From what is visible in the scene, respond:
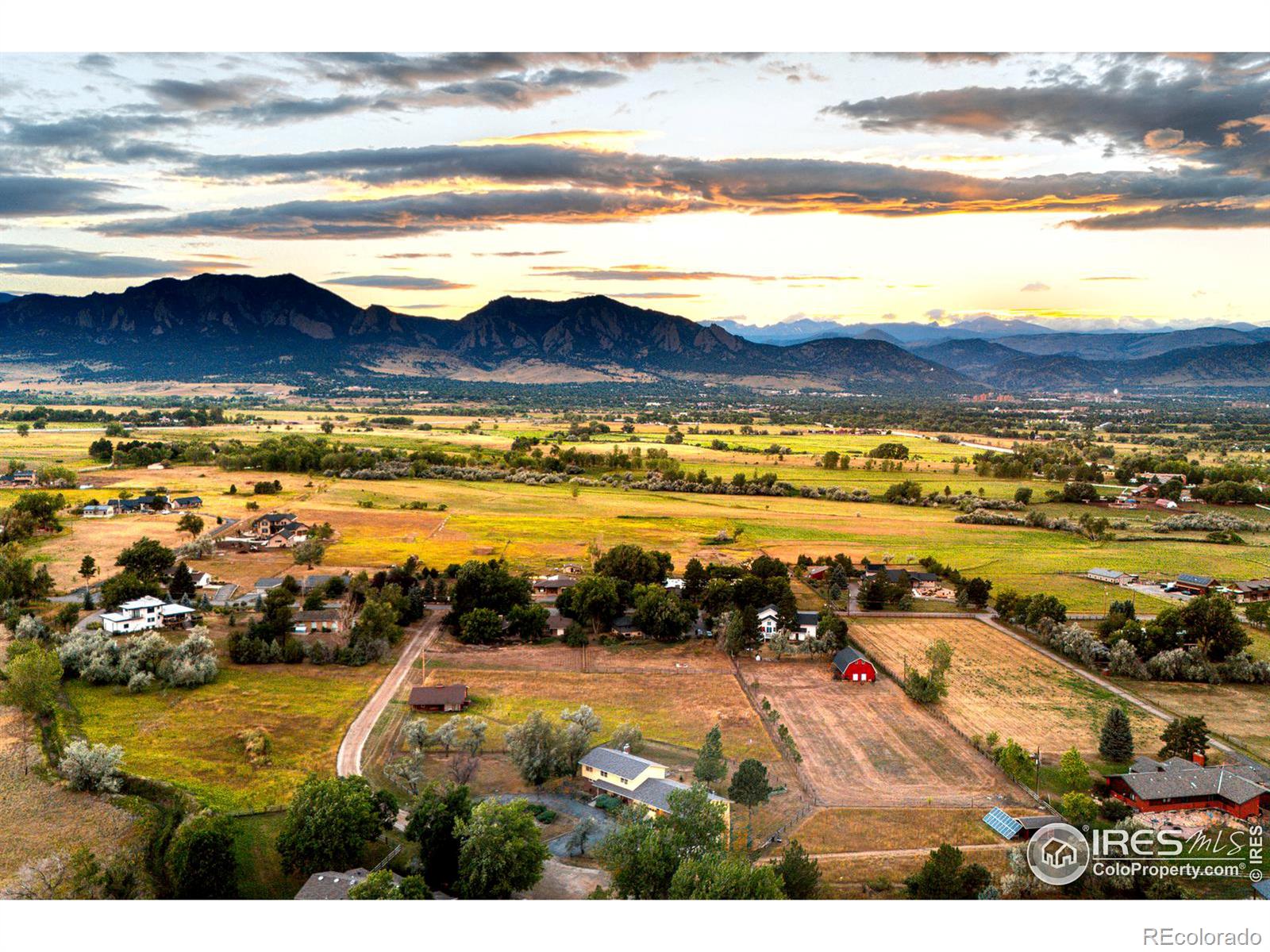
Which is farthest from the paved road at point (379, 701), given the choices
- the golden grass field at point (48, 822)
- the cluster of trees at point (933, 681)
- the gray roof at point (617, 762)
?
the cluster of trees at point (933, 681)

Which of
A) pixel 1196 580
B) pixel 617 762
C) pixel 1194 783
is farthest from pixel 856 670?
pixel 1196 580

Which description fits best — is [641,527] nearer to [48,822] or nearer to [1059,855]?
[48,822]

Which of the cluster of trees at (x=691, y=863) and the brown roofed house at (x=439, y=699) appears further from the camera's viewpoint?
the brown roofed house at (x=439, y=699)

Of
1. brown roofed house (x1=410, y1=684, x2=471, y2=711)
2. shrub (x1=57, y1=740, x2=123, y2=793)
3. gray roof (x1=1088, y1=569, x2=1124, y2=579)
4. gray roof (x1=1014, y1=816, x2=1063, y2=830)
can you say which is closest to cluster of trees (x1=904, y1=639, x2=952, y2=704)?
gray roof (x1=1014, y1=816, x2=1063, y2=830)

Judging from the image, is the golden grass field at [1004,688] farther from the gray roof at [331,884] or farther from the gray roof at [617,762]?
the gray roof at [331,884]
